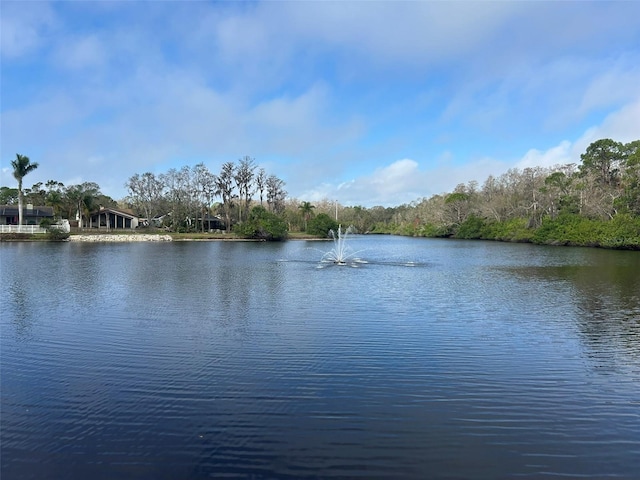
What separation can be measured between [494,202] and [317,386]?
77.9m

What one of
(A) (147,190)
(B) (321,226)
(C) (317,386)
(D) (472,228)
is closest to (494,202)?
(D) (472,228)

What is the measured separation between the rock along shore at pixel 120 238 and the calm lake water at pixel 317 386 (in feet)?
143

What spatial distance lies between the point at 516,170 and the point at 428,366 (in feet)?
287

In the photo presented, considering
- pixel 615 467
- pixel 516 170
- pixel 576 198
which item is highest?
pixel 516 170

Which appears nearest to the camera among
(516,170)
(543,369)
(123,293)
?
(543,369)

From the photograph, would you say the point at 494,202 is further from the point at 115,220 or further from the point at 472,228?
the point at 115,220

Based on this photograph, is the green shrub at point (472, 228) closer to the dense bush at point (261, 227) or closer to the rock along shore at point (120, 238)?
the dense bush at point (261, 227)

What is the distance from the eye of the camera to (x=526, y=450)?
5.67 m

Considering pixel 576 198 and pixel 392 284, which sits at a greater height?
pixel 576 198

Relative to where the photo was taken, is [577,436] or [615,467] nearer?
[615,467]

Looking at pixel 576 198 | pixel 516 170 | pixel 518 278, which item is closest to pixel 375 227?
pixel 516 170

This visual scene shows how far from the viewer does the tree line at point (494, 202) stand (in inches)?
2068

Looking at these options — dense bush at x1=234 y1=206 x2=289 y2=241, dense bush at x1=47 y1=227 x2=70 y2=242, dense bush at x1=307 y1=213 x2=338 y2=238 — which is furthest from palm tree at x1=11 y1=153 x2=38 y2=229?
dense bush at x1=307 y1=213 x2=338 y2=238

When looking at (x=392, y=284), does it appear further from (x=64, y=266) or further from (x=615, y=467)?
(x=64, y=266)
